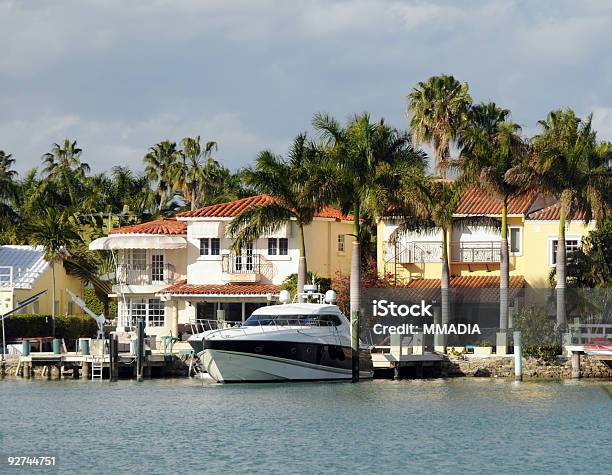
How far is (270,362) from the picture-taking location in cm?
5247

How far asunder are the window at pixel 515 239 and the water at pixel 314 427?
14897 mm

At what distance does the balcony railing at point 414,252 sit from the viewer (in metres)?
69.8

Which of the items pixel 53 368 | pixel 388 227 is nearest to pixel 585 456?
pixel 53 368

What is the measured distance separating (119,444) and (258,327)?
604 inches

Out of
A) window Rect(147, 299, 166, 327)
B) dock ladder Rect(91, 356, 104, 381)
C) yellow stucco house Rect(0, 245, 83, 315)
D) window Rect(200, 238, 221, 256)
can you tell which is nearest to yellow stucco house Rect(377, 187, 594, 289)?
window Rect(200, 238, 221, 256)

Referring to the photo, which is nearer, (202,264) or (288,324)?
(288,324)

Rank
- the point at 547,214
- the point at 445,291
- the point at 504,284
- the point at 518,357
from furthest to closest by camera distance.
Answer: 1. the point at 547,214
2. the point at 445,291
3. the point at 504,284
4. the point at 518,357

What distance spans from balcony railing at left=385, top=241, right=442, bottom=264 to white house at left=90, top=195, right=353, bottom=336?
11.0 feet

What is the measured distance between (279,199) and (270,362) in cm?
1075

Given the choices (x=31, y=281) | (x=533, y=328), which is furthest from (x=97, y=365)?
(x=533, y=328)

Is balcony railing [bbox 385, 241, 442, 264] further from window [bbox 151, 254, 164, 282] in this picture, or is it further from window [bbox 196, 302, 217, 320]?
window [bbox 151, 254, 164, 282]

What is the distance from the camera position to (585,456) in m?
36.1

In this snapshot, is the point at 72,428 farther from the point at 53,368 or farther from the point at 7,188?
the point at 7,188

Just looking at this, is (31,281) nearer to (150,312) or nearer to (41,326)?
(41,326)
